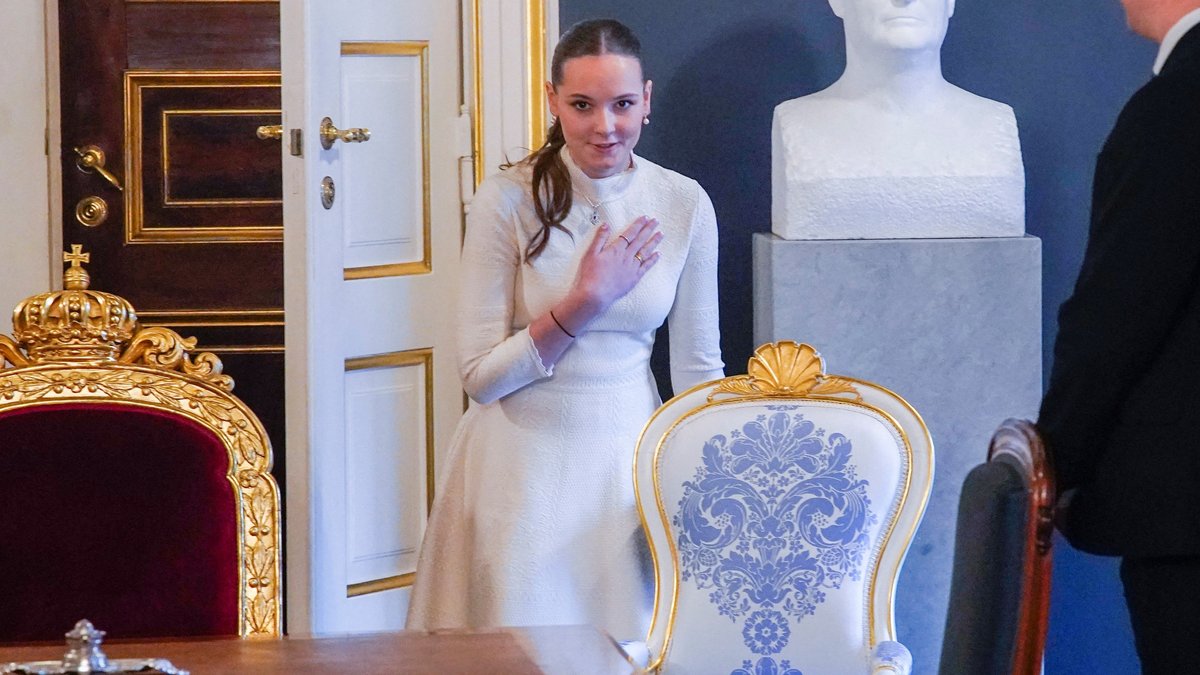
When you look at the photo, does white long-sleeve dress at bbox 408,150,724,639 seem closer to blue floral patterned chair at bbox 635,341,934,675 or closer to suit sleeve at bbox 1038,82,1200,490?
blue floral patterned chair at bbox 635,341,934,675

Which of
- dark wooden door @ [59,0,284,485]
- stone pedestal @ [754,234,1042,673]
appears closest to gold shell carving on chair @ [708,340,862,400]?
stone pedestal @ [754,234,1042,673]

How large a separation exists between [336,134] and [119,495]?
→ 112 centimetres

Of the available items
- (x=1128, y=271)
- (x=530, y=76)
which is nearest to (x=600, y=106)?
(x=530, y=76)

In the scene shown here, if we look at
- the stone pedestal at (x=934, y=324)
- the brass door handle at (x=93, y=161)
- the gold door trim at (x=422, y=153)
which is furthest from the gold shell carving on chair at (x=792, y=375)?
the brass door handle at (x=93, y=161)

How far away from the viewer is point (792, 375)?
2236 mm

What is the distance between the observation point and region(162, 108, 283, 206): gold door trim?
4000 millimetres

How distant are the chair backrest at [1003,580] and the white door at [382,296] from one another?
5.58 ft

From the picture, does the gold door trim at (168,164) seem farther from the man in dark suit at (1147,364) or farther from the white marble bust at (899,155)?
the man in dark suit at (1147,364)

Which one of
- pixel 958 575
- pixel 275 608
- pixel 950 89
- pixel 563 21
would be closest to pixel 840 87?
pixel 950 89

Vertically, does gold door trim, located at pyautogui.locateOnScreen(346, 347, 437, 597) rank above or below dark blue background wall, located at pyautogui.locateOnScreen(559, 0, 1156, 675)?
below

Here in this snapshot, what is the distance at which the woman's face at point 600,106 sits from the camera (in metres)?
2.32

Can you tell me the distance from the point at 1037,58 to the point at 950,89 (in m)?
0.37

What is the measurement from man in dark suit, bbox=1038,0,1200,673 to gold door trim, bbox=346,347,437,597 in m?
1.84

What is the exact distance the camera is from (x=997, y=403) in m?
2.76
